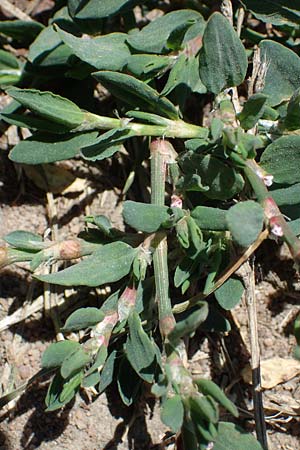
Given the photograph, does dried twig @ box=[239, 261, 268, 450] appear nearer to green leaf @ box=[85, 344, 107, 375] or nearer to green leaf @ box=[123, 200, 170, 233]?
green leaf @ box=[123, 200, 170, 233]

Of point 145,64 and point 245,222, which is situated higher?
point 145,64

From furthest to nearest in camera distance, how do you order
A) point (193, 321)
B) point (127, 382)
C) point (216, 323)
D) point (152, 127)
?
point (216, 323), point (152, 127), point (127, 382), point (193, 321)

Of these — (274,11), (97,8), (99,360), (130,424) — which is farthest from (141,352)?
(274,11)

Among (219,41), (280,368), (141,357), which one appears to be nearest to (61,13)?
(219,41)

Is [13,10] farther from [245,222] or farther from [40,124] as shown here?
[245,222]

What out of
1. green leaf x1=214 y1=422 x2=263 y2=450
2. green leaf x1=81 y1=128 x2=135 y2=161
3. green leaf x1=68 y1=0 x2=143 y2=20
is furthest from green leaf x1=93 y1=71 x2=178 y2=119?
green leaf x1=214 y1=422 x2=263 y2=450

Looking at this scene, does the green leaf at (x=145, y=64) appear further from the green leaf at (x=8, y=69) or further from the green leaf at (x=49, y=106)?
the green leaf at (x=8, y=69)

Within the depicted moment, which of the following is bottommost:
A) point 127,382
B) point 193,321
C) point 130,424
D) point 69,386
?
point 130,424
